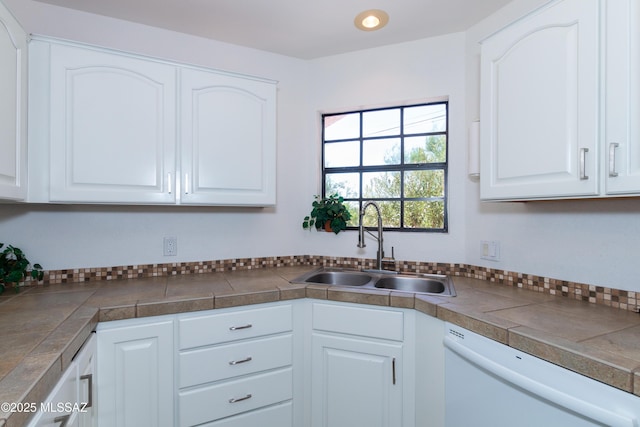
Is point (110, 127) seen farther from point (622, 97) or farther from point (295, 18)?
point (622, 97)

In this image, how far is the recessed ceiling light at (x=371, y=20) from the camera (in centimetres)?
185

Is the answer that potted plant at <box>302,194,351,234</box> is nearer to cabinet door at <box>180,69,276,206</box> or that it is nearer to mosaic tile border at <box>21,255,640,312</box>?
mosaic tile border at <box>21,255,640,312</box>

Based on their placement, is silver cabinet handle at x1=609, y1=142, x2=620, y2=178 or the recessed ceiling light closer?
silver cabinet handle at x1=609, y1=142, x2=620, y2=178

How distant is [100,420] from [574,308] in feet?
6.54

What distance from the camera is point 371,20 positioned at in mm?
1910

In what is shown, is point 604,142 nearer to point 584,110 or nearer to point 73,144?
point 584,110

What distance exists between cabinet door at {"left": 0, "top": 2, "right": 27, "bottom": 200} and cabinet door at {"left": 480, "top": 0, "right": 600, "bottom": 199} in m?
2.03

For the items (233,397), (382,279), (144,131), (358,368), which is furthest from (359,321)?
(144,131)

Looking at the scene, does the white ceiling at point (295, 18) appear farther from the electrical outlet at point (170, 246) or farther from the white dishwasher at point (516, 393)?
the white dishwasher at point (516, 393)

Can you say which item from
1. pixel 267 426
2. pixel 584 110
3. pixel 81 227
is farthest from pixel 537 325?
pixel 81 227

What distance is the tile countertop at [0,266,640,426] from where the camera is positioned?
839 millimetres

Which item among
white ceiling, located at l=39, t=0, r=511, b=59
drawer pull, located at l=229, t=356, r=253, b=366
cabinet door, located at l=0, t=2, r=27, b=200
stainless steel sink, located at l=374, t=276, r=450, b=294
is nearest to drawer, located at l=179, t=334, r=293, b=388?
drawer pull, located at l=229, t=356, r=253, b=366

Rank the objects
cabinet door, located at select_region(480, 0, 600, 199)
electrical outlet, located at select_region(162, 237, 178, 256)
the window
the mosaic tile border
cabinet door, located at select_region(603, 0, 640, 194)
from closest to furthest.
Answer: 1. cabinet door, located at select_region(603, 0, 640, 194)
2. cabinet door, located at select_region(480, 0, 600, 199)
3. the mosaic tile border
4. electrical outlet, located at select_region(162, 237, 178, 256)
5. the window

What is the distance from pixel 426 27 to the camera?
6.56 feet
